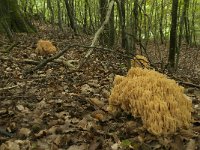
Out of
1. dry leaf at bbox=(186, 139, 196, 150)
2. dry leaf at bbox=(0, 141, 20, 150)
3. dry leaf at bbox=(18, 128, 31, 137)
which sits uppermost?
dry leaf at bbox=(18, 128, 31, 137)

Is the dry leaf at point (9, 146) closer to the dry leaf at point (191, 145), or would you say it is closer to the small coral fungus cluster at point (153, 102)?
the small coral fungus cluster at point (153, 102)

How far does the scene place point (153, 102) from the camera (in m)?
3.57

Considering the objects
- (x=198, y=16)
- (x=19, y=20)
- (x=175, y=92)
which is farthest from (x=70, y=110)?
(x=198, y=16)

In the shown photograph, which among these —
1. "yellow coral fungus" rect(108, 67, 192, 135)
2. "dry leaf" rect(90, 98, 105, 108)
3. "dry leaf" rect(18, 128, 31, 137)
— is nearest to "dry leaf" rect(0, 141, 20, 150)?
"dry leaf" rect(18, 128, 31, 137)

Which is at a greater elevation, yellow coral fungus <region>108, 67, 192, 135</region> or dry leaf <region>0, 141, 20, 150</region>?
yellow coral fungus <region>108, 67, 192, 135</region>

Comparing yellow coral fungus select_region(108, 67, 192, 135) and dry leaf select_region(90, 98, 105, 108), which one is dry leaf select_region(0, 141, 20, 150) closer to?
yellow coral fungus select_region(108, 67, 192, 135)

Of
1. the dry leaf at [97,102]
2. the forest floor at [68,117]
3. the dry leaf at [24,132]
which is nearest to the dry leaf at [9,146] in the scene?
the forest floor at [68,117]

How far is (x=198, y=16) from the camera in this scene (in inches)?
1055

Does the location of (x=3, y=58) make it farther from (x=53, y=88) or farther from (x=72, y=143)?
(x=72, y=143)

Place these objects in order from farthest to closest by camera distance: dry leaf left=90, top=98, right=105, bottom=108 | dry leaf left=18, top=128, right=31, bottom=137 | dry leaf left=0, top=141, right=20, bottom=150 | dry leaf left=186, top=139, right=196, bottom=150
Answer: dry leaf left=90, top=98, right=105, bottom=108, dry leaf left=18, top=128, right=31, bottom=137, dry leaf left=186, top=139, right=196, bottom=150, dry leaf left=0, top=141, right=20, bottom=150

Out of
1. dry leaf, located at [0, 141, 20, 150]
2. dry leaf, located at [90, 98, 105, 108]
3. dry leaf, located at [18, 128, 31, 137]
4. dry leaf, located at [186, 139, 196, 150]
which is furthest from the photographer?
dry leaf, located at [90, 98, 105, 108]

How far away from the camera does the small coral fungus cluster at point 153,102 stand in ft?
11.5

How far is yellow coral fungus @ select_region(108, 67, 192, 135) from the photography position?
3506 millimetres

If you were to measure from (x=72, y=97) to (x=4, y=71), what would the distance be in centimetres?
215
